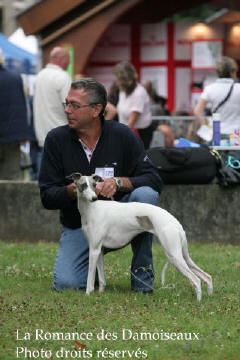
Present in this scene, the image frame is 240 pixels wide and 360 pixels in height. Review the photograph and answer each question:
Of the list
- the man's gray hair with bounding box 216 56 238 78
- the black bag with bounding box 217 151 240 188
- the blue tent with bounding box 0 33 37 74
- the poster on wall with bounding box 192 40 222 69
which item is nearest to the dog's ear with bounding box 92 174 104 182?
the black bag with bounding box 217 151 240 188

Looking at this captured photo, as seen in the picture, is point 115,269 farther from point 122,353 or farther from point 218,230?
point 122,353

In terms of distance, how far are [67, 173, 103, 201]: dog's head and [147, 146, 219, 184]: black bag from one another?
320 cm

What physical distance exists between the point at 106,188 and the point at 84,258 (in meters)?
0.80

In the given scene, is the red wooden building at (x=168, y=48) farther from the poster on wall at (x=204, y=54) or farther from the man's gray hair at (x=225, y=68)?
the man's gray hair at (x=225, y=68)

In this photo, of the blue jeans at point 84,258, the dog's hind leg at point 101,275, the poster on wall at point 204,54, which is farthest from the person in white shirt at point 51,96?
the poster on wall at point 204,54

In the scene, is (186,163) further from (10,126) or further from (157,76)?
(157,76)

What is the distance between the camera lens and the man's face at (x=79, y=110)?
6840 mm

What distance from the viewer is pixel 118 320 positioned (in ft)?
19.5

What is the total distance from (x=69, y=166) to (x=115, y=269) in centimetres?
146

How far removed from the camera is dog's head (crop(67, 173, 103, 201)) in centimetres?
649

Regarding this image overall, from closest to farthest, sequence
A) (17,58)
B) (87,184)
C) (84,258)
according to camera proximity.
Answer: (87,184)
(84,258)
(17,58)

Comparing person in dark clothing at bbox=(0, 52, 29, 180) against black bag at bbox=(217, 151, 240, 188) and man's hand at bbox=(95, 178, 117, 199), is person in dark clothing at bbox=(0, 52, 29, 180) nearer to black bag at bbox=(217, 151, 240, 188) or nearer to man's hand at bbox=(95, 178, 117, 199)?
black bag at bbox=(217, 151, 240, 188)

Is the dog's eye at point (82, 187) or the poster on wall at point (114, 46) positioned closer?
the dog's eye at point (82, 187)

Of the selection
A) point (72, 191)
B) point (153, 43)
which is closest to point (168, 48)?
point (153, 43)
